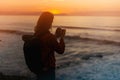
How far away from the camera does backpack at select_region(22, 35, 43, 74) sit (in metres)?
2.43

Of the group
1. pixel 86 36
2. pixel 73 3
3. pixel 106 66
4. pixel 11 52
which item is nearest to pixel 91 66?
pixel 106 66

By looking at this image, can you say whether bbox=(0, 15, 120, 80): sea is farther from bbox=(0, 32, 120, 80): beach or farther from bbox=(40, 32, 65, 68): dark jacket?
bbox=(40, 32, 65, 68): dark jacket

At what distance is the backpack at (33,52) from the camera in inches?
95.8

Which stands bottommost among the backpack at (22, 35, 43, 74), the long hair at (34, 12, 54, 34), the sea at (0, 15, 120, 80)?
the sea at (0, 15, 120, 80)

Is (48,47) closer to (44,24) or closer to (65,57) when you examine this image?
(44,24)

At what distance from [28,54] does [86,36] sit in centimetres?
785

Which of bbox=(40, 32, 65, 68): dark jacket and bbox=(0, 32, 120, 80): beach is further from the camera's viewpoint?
bbox=(0, 32, 120, 80): beach

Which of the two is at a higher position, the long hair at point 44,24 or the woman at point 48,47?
the long hair at point 44,24

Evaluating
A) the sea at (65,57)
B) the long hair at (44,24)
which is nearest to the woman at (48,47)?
the long hair at (44,24)

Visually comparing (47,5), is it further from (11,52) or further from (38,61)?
(38,61)

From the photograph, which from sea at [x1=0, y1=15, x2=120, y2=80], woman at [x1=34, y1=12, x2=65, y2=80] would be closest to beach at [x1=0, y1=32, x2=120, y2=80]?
sea at [x1=0, y1=15, x2=120, y2=80]

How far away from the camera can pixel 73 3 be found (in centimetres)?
533

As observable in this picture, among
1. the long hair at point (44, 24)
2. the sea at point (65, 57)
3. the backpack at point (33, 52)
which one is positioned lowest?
the sea at point (65, 57)

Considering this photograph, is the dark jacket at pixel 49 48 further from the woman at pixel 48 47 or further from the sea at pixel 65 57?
the sea at pixel 65 57
